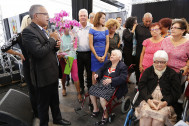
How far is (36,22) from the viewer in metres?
1.52

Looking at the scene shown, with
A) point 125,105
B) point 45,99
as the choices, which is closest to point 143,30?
point 125,105

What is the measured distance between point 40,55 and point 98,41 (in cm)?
141

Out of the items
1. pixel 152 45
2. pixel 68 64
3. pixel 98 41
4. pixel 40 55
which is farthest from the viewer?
pixel 98 41

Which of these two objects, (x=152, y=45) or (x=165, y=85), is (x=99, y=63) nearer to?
(x=152, y=45)

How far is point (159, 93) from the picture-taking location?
176 centimetres

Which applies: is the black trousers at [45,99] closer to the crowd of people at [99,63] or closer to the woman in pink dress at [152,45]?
the crowd of people at [99,63]

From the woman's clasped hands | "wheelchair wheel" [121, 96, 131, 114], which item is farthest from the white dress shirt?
the woman's clasped hands

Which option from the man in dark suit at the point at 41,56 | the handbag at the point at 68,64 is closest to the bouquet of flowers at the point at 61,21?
the man in dark suit at the point at 41,56

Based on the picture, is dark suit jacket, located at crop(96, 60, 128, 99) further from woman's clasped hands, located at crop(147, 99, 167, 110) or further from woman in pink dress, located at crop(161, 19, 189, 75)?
woman in pink dress, located at crop(161, 19, 189, 75)

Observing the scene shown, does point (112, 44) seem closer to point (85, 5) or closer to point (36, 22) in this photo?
point (36, 22)

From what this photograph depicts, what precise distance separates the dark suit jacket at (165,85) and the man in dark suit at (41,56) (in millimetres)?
1269

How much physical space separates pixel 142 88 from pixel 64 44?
156cm

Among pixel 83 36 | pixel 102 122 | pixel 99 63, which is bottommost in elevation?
pixel 102 122

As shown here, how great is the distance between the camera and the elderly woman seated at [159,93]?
1.59 meters
